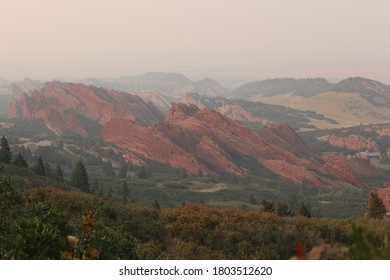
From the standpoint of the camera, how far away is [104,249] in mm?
18422

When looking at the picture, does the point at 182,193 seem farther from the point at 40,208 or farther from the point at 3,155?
the point at 40,208

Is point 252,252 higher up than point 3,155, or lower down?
higher up

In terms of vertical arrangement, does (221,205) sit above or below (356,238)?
below

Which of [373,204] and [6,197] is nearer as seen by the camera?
[6,197]

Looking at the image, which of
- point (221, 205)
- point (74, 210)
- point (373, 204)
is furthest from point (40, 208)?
point (221, 205)

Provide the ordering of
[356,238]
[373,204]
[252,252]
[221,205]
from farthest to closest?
[221,205] < [373,204] < [252,252] < [356,238]

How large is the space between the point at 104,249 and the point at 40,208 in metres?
4.53

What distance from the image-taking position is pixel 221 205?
566ft
